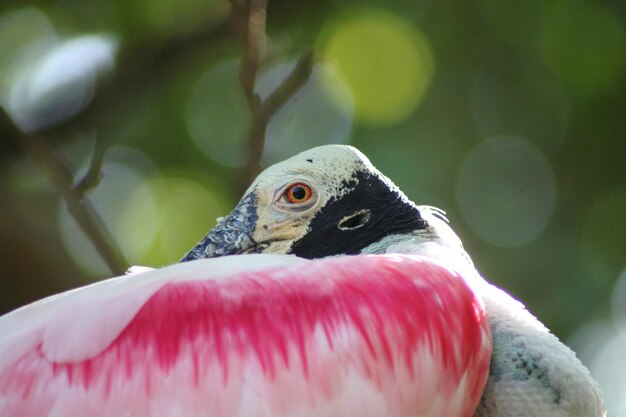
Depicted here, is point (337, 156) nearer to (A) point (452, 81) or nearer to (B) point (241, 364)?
(B) point (241, 364)

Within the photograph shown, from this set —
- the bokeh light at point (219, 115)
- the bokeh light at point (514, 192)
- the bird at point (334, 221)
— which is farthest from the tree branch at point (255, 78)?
the bokeh light at point (514, 192)

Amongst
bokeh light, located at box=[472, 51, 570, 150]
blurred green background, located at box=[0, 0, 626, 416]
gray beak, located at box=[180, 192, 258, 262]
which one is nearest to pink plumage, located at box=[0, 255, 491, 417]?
gray beak, located at box=[180, 192, 258, 262]

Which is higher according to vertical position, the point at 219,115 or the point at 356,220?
the point at 219,115

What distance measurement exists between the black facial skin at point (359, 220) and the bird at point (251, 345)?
0.73 m

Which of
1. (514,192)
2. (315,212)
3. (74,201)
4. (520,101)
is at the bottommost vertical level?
(514,192)

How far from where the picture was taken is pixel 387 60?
6.27 metres

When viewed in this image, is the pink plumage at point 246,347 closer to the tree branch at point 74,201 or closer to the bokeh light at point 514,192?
the tree branch at point 74,201

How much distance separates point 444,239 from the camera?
3.92 m

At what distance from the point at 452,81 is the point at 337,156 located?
207cm

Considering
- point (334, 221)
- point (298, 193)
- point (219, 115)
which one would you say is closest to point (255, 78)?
point (298, 193)

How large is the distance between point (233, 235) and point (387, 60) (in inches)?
101

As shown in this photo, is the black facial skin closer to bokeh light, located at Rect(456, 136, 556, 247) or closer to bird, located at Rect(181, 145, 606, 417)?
bird, located at Rect(181, 145, 606, 417)

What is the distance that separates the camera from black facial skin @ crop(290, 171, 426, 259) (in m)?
3.97

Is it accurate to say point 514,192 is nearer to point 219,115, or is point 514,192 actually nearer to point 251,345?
point 219,115
